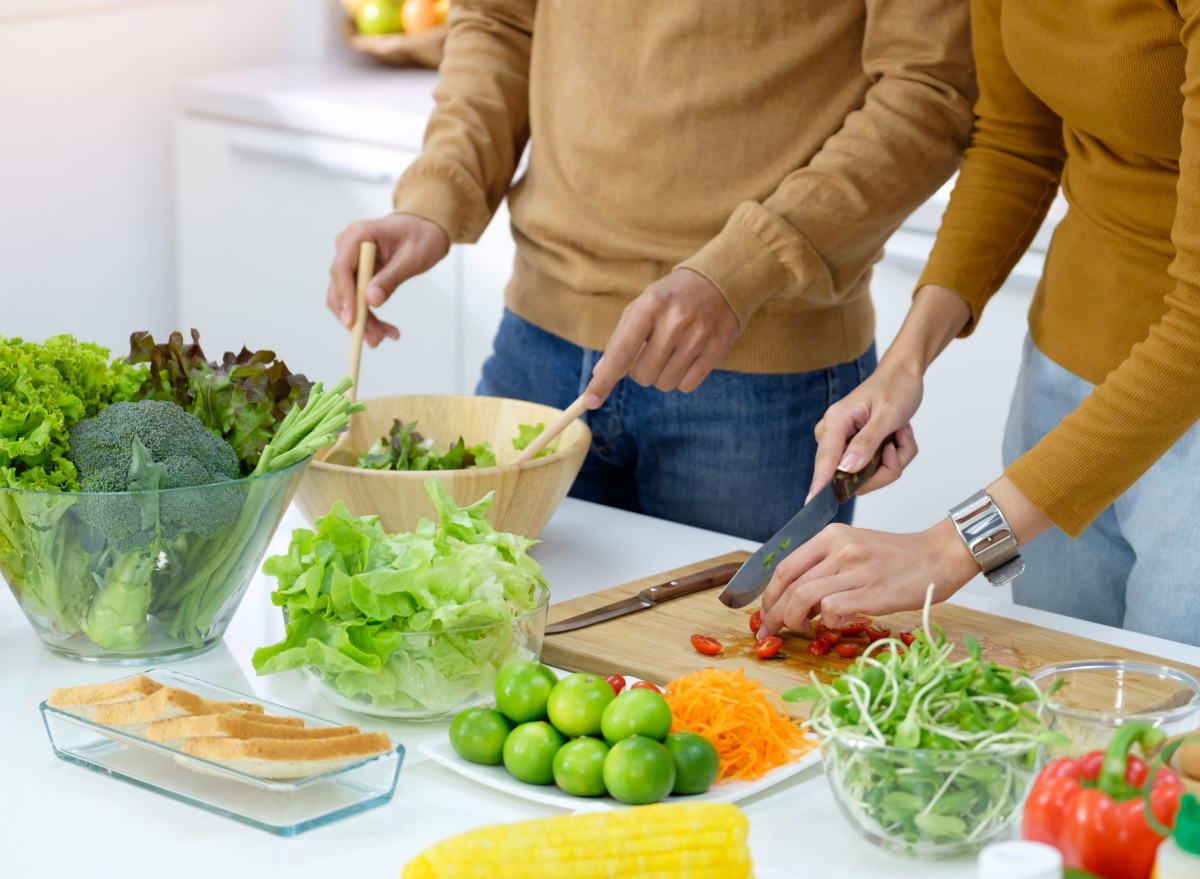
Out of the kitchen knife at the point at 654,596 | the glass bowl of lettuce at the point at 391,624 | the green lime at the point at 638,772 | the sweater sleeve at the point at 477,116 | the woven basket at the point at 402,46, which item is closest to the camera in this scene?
the green lime at the point at 638,772

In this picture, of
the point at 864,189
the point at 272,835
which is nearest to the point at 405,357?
the point at 864,189

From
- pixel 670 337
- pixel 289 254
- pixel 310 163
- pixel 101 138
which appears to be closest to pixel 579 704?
pixel 670 337

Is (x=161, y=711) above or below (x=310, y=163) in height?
above

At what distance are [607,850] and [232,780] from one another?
302 millimetres

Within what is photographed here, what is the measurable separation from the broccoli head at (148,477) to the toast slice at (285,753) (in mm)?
231

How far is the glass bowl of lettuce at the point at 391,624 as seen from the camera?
1.05 m

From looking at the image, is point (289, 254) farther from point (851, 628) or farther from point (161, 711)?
point (161, 711)

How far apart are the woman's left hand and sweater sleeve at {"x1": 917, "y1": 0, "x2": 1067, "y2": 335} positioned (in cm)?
39

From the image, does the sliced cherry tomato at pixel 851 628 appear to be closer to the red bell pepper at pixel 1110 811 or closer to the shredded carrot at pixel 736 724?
the shredded carrot at pixel 736 724

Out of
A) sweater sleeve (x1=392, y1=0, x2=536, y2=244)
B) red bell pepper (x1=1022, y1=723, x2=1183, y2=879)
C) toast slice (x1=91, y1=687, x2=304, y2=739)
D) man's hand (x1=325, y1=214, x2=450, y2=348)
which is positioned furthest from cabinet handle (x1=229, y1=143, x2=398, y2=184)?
red bell pepper (x1=1022, y1=723, x2=1183, y2=879)

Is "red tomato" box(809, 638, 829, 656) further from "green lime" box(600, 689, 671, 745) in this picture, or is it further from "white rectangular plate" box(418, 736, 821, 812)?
"green lime" box(600, 689, 671, 745)

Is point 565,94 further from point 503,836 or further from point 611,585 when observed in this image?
point 503,836

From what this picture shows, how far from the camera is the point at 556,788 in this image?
0.97 meters

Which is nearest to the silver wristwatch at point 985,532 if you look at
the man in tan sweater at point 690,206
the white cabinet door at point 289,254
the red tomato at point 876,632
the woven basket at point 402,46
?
the red tomato at point 876,632
